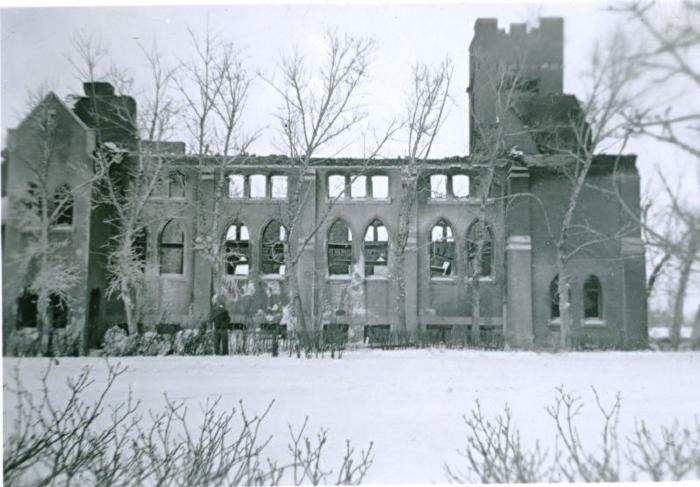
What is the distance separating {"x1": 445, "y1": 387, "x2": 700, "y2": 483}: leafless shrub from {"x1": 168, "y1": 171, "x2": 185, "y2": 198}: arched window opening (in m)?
3.49

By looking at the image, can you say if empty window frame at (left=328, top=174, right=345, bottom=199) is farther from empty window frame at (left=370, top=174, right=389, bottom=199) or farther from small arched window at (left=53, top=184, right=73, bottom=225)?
small arched window at (left=53, top=184, right=73, bottom=225)

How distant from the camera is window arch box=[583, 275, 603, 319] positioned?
5516 mm

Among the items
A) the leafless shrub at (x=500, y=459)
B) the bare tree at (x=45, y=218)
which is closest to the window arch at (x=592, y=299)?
the leafless shrub at (x=500, y=459)

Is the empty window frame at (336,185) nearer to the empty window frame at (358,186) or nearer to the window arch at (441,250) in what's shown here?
the empty window frame at (358,186)

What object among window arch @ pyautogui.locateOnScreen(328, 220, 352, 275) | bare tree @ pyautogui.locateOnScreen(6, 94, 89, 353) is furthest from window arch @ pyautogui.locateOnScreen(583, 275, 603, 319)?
bare tree @ pyautogui.locateOnScreen(6, 94, 89, 353)

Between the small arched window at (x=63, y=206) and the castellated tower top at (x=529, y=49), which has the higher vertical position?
the castellated tower top at (x=529, y=49)

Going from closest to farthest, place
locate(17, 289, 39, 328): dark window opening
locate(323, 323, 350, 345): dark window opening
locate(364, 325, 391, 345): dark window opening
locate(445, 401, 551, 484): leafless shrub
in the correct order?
1. locate(445, 401, 551, 484): leafless shrub
2. locate(17, 289, 39, 328): dark window opening
3. locate(323, 323, 350, 345): dark window opening
4. locate(364, 325, 391, 345): dark window opening

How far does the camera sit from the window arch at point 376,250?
6422mm

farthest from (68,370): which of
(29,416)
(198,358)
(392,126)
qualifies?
(392,126)

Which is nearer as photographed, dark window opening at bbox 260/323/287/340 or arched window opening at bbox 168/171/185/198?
arched window opening at bbox 168/171/185/198

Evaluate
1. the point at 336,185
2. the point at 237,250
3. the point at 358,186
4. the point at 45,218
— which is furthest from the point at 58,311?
the point at 358,186

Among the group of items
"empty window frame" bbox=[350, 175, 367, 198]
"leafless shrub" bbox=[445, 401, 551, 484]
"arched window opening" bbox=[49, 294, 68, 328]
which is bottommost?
"leafless shrub" bbox=[445, 401, 551, 484]

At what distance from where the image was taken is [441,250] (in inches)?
276

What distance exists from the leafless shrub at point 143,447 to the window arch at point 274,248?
1.69 metres
